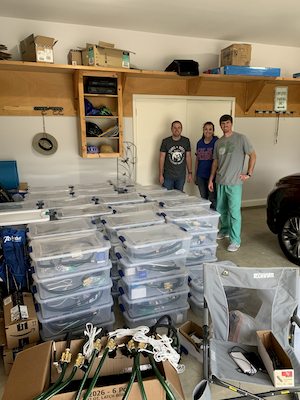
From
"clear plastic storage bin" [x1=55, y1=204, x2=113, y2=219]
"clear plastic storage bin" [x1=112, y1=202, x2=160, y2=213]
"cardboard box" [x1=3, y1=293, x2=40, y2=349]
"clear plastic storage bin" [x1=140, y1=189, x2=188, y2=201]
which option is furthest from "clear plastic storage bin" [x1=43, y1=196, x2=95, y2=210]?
"cardboard box" [x1=3, y1=293, x2=40, y2=349]

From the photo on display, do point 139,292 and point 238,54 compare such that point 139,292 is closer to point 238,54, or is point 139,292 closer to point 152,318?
point 152,318

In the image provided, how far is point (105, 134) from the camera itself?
4141mm

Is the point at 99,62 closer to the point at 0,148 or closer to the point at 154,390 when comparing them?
the point at 0,148

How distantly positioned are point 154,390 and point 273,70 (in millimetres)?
4796

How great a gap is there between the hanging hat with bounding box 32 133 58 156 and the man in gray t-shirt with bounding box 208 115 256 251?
225 cm

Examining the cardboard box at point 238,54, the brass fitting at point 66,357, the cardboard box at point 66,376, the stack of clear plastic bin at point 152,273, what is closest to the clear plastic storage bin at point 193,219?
the stack of clear plastic bin at point 152,273

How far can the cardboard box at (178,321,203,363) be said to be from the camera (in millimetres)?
1966

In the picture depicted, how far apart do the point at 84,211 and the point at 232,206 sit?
1.88 meters

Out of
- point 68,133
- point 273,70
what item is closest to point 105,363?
point 68,133

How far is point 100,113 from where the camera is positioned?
412 centimetres

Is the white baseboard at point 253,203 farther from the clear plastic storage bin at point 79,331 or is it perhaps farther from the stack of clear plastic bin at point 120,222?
the clear plastic storage bin at point 79,331

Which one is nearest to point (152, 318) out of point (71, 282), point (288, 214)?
point (71, 282)

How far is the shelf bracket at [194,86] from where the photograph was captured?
4531 mm

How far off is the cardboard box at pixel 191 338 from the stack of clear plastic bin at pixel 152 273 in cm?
21
